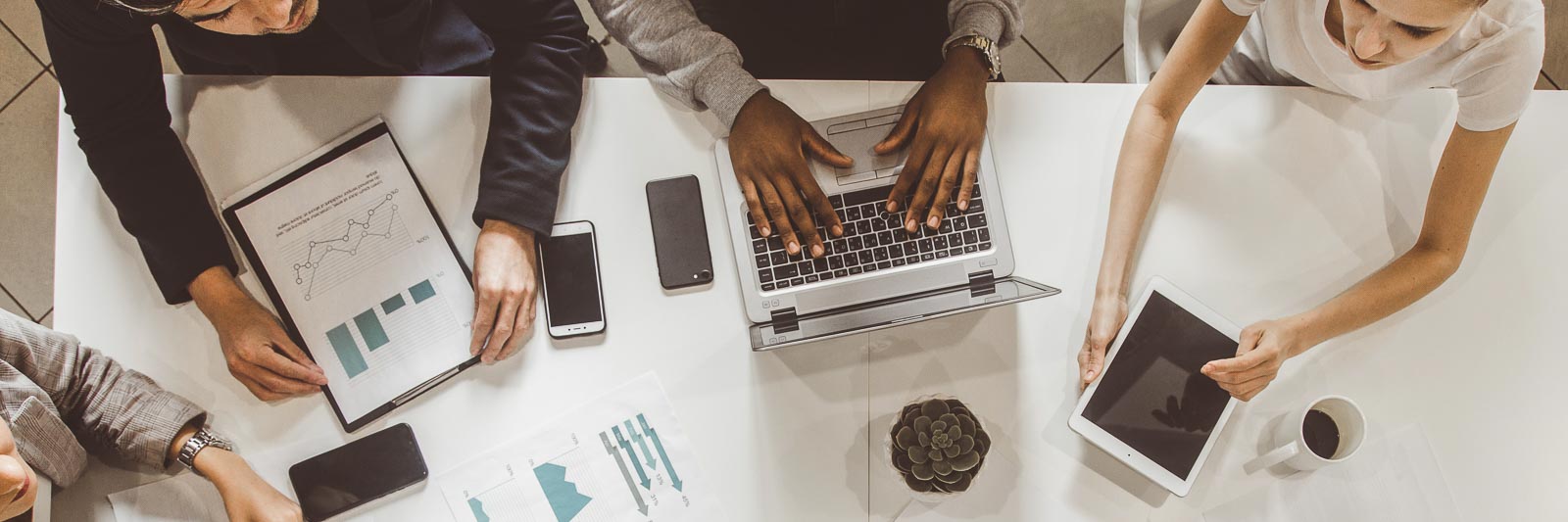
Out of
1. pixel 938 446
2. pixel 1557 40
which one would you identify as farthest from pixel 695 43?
pixel 1557 40

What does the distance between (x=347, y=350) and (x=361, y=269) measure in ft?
0.35

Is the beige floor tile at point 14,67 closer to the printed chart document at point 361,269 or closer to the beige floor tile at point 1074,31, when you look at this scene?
the printed chart document at point 361,269

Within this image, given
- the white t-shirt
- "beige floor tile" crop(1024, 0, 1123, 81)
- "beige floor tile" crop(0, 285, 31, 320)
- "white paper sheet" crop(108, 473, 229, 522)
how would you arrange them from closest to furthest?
the white t-shirt → "white paper sheet" crop(108, 473, 229, 522) → "beige floor tile" crop(0, 285, 31, 320) → "beige floor tile" crop(1024, 0, 1123, 81)

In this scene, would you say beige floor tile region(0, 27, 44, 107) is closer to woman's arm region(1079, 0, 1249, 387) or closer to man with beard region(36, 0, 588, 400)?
man with beard region(36, 0, 588, 400)

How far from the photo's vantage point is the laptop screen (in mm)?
971

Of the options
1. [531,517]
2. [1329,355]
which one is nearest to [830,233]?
[531,517]

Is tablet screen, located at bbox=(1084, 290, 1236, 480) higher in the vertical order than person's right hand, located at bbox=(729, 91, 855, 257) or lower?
lower

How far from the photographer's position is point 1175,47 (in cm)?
108

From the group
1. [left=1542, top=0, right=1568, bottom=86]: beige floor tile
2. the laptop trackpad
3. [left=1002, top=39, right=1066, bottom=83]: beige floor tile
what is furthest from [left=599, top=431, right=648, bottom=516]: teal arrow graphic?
[left=1542, top=0, right=1568, bottom=86]: beige floor tile

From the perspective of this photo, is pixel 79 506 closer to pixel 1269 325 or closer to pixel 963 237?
pixel 963 237

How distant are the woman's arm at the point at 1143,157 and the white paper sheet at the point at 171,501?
1129 millimetres

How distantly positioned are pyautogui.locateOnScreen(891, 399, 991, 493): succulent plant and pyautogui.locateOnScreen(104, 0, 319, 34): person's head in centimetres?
85

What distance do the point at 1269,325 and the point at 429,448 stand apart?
43.3 inches

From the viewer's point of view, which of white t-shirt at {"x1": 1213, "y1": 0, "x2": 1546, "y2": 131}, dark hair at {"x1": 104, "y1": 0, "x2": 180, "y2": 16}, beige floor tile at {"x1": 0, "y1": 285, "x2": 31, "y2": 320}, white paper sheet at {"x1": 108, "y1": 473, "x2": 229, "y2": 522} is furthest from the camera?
beige floor tile at {"x1": 0, "y1": 285, "x2": 31, "y2": 320}
